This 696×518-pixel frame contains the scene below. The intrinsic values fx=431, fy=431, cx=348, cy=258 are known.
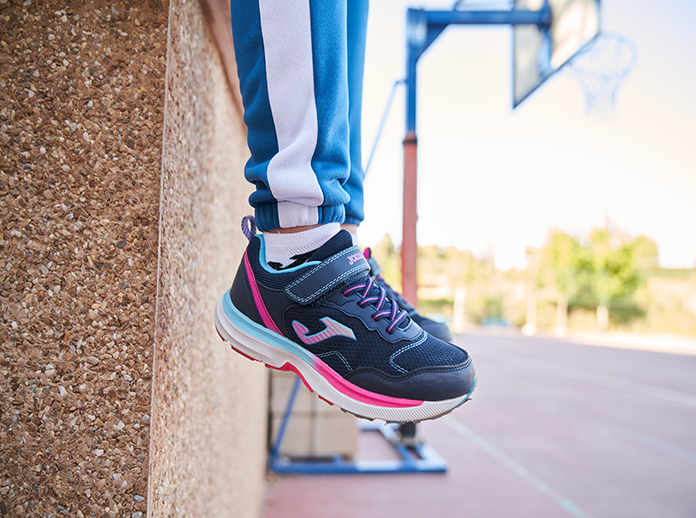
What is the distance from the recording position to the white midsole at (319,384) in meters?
0.62

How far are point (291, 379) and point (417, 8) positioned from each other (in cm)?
280

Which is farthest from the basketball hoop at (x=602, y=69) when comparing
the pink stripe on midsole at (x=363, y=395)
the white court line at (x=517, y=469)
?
the pink stripe on midsole at (x=363, y=395)

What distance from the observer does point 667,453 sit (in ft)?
11.3

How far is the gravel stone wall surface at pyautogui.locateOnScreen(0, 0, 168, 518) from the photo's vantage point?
46 centimetres

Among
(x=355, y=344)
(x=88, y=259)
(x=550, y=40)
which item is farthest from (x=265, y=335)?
(x=550, y=40)

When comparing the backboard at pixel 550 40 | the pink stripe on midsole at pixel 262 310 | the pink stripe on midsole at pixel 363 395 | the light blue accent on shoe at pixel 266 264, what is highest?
the backboard at pixel 550 40

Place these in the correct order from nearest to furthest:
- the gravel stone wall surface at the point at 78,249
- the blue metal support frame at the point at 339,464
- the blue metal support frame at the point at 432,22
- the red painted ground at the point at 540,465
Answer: the gravel stone wall surface at the point at 78,249, the red painted ground at the point at 540,465, the blue metal support frame at the point at 339,464, the blue metal support frame at the point at 432,22

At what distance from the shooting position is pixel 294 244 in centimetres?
67

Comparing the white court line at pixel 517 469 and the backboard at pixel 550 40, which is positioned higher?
the backboard at pixel 550 40

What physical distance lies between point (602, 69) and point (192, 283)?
314cm

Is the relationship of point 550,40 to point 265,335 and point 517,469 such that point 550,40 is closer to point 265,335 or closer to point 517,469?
point 517,469

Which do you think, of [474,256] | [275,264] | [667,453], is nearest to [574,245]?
[474,256]

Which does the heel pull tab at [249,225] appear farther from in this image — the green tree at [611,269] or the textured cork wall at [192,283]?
the green tree at [611,269]

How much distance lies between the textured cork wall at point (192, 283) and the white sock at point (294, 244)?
0.40 feet
